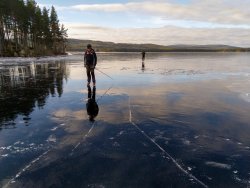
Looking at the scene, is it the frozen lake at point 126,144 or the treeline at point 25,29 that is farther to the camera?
the treeline at point 25,29

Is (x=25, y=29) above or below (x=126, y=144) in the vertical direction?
above

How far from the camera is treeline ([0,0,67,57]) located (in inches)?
2478

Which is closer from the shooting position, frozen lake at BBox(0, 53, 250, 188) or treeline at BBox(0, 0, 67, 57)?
frozen lake at BBox(0, 53, 250, 188)

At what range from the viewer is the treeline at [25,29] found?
206 feet

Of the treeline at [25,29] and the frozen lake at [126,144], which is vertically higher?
the treeline at [25,29]

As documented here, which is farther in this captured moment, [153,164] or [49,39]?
[49,39]

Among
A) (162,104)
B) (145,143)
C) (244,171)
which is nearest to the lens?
(244,171)

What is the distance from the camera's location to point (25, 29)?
7425 centimetres

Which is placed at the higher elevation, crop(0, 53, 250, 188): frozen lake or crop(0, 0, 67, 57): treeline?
crop(0, 0, 67, 57): treeline

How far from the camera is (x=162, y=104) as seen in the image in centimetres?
1099

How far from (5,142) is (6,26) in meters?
68.5

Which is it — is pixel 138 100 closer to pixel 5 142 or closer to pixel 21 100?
pixel 21 100

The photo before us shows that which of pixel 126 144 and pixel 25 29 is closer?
pixel 126 144

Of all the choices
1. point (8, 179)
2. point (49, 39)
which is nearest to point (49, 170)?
point (8, 179)
